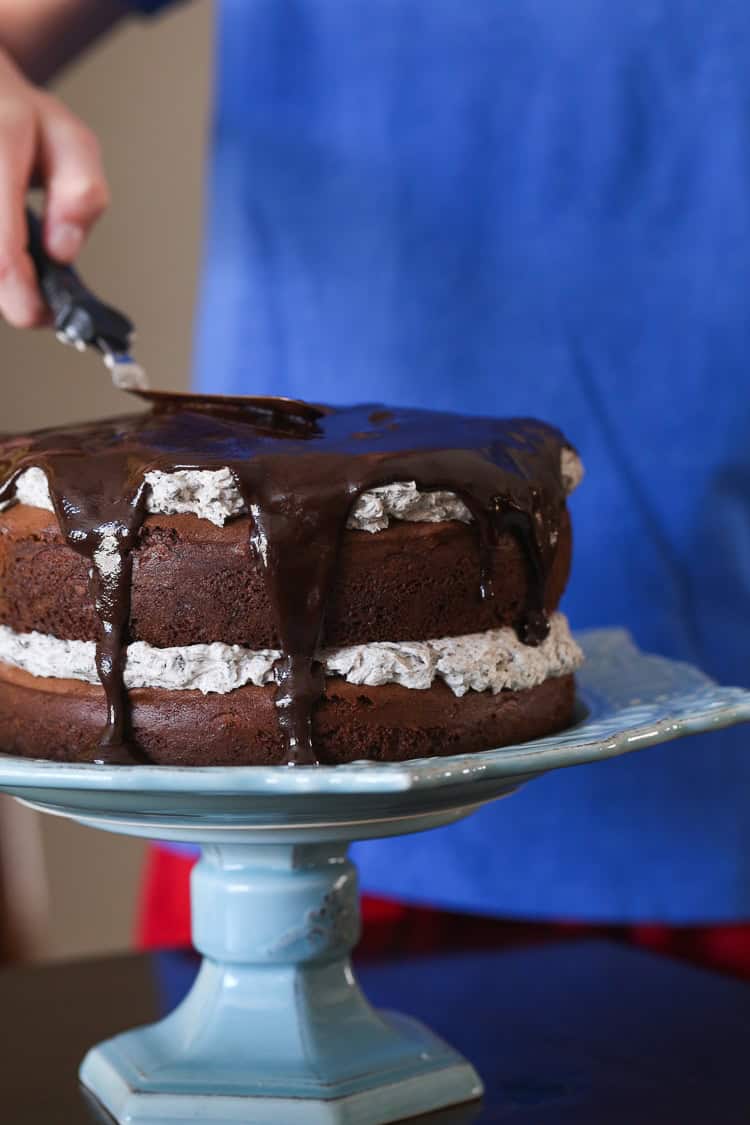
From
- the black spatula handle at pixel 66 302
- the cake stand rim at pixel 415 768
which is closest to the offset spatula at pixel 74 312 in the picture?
the black spatula handle at pixel 66 302

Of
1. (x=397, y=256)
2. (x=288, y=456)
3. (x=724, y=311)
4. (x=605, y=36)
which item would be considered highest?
(x=605, y=36)

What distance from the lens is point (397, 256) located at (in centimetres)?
145

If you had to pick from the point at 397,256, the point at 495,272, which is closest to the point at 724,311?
the point at 495,272

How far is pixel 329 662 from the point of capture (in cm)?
81

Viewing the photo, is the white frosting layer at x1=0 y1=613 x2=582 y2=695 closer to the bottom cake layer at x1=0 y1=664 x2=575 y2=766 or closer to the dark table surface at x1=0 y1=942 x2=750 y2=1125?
the bottom cake layer at x1=0 y1=664 x2=575 y2=766

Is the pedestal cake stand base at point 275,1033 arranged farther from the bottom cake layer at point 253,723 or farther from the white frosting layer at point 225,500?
the white frosting layer at point 225,500

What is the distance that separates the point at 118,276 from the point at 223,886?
6.31 ft

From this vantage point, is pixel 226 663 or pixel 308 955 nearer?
pixel 226 663

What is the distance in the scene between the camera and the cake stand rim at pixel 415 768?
685mm

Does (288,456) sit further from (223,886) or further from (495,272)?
(495,272)

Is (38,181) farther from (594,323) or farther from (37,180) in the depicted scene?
(594,323)

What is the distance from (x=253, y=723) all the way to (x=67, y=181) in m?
0.50

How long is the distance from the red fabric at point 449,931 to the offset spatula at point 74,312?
23.6 inches

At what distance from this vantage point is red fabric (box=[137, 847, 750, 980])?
139 cm
